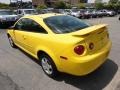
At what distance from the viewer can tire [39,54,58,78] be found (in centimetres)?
475

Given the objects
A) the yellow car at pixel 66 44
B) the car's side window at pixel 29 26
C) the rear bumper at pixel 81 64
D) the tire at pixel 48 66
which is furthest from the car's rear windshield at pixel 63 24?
the rear bumper at pixel 81 64

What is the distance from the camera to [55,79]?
4945 millimetres

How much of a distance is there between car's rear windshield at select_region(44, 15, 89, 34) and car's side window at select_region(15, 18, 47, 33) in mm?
255

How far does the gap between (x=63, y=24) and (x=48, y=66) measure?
116 cm

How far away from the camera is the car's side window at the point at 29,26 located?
17.3 ft

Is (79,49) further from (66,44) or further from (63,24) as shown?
(63,24)

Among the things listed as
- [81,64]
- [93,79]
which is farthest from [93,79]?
[81,64]

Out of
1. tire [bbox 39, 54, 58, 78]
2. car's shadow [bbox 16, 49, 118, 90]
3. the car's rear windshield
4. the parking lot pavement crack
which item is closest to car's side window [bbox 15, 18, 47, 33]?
the car's rear windshield

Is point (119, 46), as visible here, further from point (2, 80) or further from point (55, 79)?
point (2, 80)

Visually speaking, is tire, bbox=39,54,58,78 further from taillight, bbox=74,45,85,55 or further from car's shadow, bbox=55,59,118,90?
taillight, bbox=74,45,85,55

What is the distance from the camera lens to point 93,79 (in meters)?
4.81

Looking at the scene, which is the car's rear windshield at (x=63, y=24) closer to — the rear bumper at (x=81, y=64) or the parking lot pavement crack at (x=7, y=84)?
the rear bumper at (x=81, y=64)

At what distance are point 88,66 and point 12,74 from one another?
227cm

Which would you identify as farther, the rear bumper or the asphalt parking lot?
the asphalt parking lot
